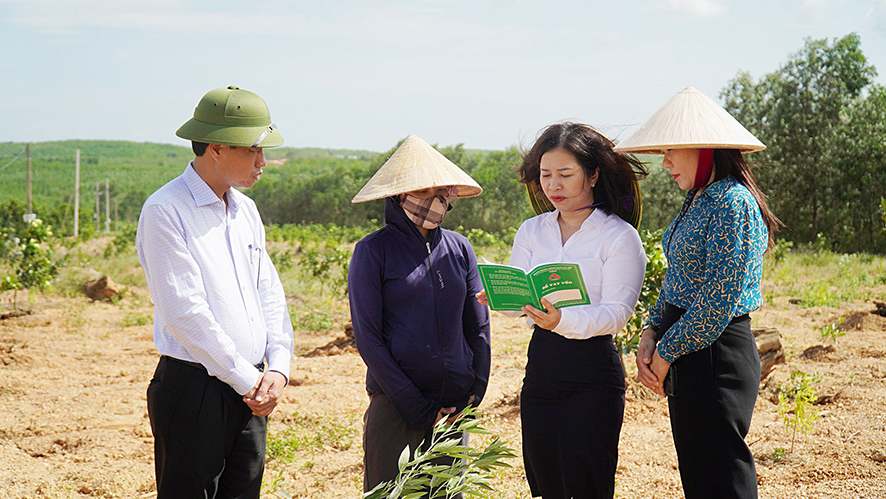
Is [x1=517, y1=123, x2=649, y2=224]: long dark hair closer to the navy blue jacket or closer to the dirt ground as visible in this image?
the navy blue jacket

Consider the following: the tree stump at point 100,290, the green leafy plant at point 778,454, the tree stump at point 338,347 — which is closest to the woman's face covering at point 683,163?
the green leafy plant at point 778,454

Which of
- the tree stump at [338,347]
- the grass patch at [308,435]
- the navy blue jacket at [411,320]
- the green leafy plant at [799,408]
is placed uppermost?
the navy blue jacket at [411,320]

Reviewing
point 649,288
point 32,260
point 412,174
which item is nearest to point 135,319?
point 32,260

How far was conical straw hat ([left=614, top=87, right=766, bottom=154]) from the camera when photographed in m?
2.20

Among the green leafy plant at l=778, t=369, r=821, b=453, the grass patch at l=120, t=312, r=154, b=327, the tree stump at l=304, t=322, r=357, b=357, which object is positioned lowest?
the grass patch at l=120, t=312, r=154, b=327

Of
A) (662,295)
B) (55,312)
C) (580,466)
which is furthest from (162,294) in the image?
(55,312)

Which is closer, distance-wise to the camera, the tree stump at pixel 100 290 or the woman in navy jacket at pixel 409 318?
the woman in navy jacket at pixel 409 318

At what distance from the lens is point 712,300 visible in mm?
2111

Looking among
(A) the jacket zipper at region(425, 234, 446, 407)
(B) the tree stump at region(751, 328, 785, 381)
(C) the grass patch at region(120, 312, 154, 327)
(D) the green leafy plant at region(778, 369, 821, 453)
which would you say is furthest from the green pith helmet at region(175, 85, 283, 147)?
(C) the grass patch at region(120, 312, 154, 327)

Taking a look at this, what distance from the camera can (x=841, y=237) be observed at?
1697 centimetres

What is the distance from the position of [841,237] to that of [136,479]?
17.6 meters

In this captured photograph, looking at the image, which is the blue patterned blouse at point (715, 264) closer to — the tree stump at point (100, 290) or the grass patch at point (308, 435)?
the grass patch at point (308, 435)

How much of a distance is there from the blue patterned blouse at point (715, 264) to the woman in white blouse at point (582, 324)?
17cm

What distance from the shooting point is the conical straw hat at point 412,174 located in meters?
2.49
